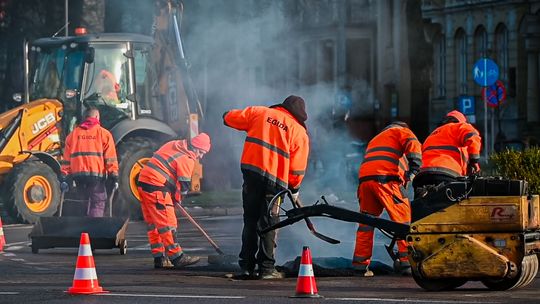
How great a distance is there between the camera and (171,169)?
17969mm

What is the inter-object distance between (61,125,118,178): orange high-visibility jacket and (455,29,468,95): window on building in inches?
1387

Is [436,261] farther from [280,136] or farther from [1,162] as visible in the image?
[1,162]

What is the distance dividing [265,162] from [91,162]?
5.87 metres

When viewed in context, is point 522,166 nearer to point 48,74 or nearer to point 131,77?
point 131,77

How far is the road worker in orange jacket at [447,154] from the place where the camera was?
1644 centimetres

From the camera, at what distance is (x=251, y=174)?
627 inches

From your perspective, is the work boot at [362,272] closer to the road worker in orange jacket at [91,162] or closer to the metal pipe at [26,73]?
the road worker in orange jacket at [91,162]

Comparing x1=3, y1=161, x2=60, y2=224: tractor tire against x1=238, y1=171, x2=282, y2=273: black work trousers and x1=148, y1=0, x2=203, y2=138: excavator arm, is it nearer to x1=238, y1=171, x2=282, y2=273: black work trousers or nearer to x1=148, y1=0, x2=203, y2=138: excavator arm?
x1=148, y1=0, x2=203, y2=138: excavator arm

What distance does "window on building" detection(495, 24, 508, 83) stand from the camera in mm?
52906

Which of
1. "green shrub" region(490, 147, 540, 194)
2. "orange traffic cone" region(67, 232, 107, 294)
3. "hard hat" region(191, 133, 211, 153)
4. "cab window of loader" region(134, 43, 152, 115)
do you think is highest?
"cab window of loader" region(134, 43, 152, 115)

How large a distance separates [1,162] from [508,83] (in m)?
29.0

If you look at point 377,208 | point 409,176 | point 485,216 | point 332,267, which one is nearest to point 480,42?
point 377,208

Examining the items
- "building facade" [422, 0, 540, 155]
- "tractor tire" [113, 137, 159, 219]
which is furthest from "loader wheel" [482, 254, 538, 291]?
"building facade" [422, 0, 540, 155]

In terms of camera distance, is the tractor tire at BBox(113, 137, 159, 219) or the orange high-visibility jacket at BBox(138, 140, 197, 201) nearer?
the orange high-visibility jacket at BBox(138, 140, 197, 201)
